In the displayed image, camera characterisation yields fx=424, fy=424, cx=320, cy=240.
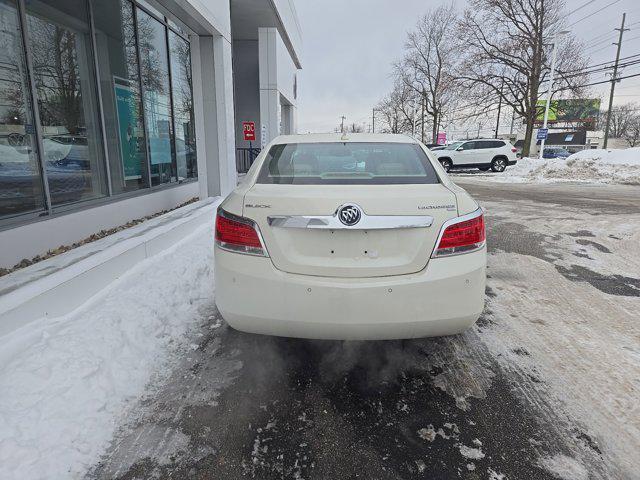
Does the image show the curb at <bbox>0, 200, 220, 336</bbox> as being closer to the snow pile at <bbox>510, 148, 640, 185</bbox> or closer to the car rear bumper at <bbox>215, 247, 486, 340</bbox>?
the car rear bumper at <bbox>215, 247, 486, 340</bbox>

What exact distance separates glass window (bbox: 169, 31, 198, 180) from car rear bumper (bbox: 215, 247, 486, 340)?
773cm

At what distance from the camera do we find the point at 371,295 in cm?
250

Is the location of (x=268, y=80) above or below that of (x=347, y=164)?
above

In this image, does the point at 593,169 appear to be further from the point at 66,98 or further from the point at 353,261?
the point at 353,261

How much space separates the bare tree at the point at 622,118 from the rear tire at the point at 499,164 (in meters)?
86.4

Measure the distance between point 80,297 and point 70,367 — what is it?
104cm

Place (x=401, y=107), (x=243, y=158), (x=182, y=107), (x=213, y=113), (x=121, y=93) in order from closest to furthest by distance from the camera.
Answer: (x=121, y=93) → (x=213, y=113) → (x=182, y=107) → (x=243, y=158) → (x=401, y=107)

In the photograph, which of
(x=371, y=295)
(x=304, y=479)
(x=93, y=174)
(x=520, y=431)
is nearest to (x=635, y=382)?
(x=520, y=431)

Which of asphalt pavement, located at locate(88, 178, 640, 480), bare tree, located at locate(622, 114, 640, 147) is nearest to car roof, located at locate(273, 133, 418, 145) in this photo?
asphalt pavement, located at locate(88, 178, 640, 480)

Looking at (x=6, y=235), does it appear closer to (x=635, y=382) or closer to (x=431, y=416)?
(x=431, y=416)

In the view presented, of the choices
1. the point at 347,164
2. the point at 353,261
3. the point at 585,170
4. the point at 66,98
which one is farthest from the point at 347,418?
the point at 585,170

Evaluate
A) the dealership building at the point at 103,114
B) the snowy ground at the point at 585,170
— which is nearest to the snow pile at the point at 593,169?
the snowy ground at the point at 585,170

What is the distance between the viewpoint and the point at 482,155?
24.7 meters

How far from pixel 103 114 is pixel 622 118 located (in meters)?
115
